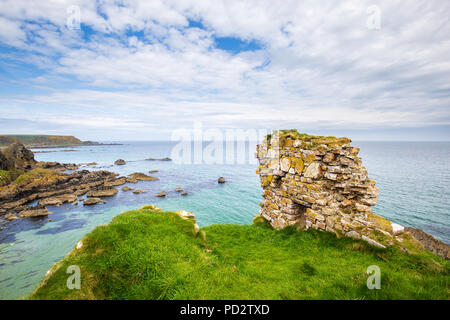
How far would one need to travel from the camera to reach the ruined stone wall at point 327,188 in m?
7.95

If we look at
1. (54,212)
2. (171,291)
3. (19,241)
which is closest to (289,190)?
(171,291)

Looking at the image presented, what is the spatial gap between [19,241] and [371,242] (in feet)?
107

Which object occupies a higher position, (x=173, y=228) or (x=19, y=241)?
(x=173, y=228)

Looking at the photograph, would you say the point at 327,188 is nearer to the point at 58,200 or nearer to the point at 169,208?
the point at 169,208

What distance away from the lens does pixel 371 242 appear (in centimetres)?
724

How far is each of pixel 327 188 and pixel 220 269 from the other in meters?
6.12

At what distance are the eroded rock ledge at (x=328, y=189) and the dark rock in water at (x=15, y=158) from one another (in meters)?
73.2

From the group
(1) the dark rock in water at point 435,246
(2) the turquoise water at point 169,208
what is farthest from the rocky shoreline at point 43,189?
(1) the dark rock in water at point 435,246

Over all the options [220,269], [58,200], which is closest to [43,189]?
[58,200]

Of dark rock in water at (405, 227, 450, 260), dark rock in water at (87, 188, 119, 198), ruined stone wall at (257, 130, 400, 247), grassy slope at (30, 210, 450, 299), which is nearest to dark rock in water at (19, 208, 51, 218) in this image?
dark rock in water at (87, 188, 119, 198)

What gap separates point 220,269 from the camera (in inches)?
246

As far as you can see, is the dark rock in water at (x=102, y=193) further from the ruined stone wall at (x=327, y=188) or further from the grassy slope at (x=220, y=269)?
the ruined stone wall at (x=327, y=188)

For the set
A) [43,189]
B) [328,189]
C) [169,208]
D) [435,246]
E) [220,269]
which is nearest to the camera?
[220,269]
